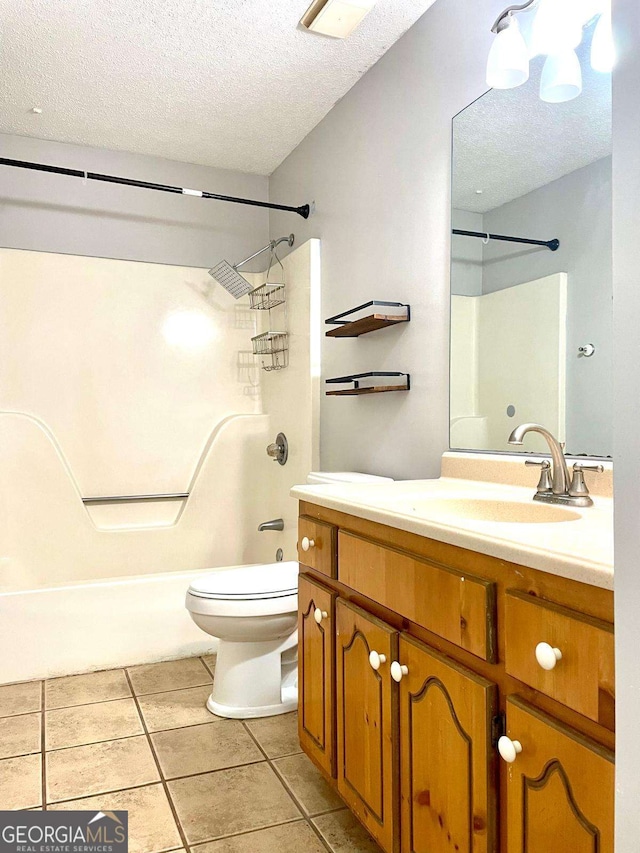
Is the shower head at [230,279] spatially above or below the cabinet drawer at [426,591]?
above

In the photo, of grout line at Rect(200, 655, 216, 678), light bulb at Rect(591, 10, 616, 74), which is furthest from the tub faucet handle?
light bulb at Rect(591, 10, 616, 74)

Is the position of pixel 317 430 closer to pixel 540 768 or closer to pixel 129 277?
pixel 129 277

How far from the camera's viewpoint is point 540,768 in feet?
2.94

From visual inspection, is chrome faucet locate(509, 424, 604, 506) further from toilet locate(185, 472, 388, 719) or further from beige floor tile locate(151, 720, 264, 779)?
beige floor tile locate(151, 720, 264, 779)

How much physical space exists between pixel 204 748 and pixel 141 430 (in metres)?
1.78

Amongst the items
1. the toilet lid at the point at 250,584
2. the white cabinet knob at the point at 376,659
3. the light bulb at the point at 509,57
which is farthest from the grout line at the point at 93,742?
the light bulb at the point at 509,57

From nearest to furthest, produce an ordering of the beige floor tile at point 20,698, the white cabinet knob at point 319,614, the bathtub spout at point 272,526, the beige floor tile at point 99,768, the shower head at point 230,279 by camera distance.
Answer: the white cabinet knob at point 319,614
the beige floor tile at point 99,768
the beige floor tile at point 20,698
the bathtub spout at point 272,526
the shower head at point 230,279

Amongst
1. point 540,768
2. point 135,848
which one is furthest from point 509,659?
point 135,848

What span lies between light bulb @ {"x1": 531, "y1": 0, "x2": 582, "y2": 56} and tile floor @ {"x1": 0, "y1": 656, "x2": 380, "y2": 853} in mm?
1989

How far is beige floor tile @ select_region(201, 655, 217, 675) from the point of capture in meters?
2.63

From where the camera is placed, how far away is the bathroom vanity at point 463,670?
83cm

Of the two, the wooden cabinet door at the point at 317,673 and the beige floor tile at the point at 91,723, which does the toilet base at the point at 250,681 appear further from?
the wooden cabinet door at the point at 317,673

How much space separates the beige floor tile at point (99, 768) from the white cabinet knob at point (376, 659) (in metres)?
0.88

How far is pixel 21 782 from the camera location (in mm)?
1778
